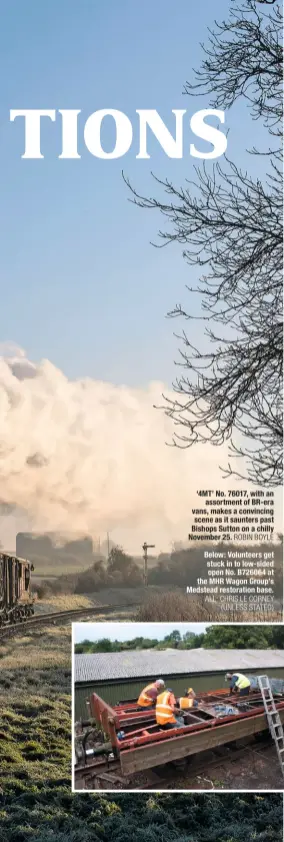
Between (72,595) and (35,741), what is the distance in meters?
1.21

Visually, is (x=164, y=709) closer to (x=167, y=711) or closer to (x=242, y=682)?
(x=167, y=711)

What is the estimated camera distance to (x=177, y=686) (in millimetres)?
6844

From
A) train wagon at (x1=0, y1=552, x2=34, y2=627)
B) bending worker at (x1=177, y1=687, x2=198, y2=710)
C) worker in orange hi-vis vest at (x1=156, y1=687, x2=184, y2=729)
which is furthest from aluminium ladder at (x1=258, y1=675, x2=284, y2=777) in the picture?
train wagon at (x1=0, y1=552, x2=34, y2=627)

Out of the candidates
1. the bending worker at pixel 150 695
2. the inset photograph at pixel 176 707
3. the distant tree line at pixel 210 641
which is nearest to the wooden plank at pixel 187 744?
the inset photograph at pixel 176 707

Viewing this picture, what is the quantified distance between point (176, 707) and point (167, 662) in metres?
0.32

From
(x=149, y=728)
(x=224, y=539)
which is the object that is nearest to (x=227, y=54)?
(x=224, y=539)

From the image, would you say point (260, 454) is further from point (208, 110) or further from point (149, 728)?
point (208, 110)

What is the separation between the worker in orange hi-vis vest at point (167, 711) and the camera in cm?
669

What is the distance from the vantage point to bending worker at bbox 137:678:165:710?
6738 millimetres

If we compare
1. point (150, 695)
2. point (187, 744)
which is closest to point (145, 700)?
point (150, 695)

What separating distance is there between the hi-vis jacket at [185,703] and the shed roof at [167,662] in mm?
222

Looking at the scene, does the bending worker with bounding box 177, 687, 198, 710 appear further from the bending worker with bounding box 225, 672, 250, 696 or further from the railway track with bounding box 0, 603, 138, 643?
the railway track with bounding box 0, 603, 138, 643

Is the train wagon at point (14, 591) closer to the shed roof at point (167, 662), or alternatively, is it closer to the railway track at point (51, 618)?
the railway track at point (51, 618)

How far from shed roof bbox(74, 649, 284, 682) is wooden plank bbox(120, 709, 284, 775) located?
390mm
